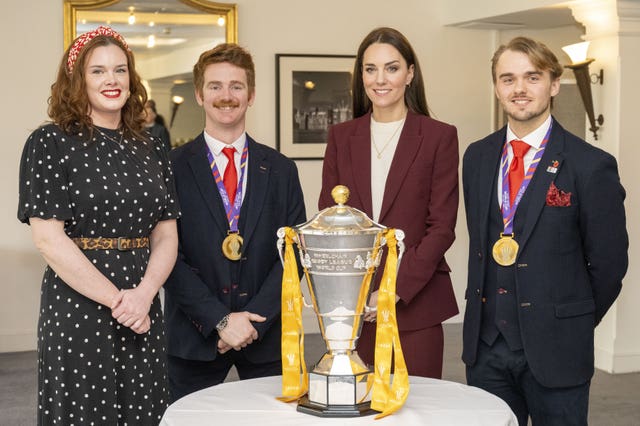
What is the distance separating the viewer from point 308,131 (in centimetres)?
747

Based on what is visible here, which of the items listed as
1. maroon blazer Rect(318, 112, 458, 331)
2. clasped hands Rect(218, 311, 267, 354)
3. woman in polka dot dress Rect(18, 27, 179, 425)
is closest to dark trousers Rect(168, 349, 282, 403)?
clasped hands Rect(218, 311, 267, 354)

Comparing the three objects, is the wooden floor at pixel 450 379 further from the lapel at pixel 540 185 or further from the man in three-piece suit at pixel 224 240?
the lapel at pixel 540 185

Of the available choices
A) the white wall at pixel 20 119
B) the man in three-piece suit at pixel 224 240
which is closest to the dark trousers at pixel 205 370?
the man in three-piece suit at pixel 224 240

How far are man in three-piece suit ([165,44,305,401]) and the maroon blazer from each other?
1.09ft

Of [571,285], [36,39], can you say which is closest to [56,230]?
[571,285]

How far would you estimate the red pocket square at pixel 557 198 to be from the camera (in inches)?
115

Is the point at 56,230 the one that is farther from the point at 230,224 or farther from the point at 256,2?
the point at 256,2

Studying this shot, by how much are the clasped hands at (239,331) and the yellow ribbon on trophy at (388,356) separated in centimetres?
77

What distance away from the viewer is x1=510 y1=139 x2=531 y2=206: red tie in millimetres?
3025

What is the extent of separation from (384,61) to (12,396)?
3.43 m

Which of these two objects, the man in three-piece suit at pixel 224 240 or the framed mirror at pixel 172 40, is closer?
the man in three-piece suit at pixel 224 240

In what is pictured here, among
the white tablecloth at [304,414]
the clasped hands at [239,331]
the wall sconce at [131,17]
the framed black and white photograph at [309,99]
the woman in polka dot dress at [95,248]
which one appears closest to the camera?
the white tablecloth at [304,414]

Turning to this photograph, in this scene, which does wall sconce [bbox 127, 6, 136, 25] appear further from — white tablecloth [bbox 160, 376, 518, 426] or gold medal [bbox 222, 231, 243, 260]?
white tablecloth [bbox 160, 376, 518, 426]

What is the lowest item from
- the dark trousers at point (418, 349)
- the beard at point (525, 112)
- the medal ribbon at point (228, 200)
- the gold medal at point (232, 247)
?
the dark trousers at point (418, 349)
